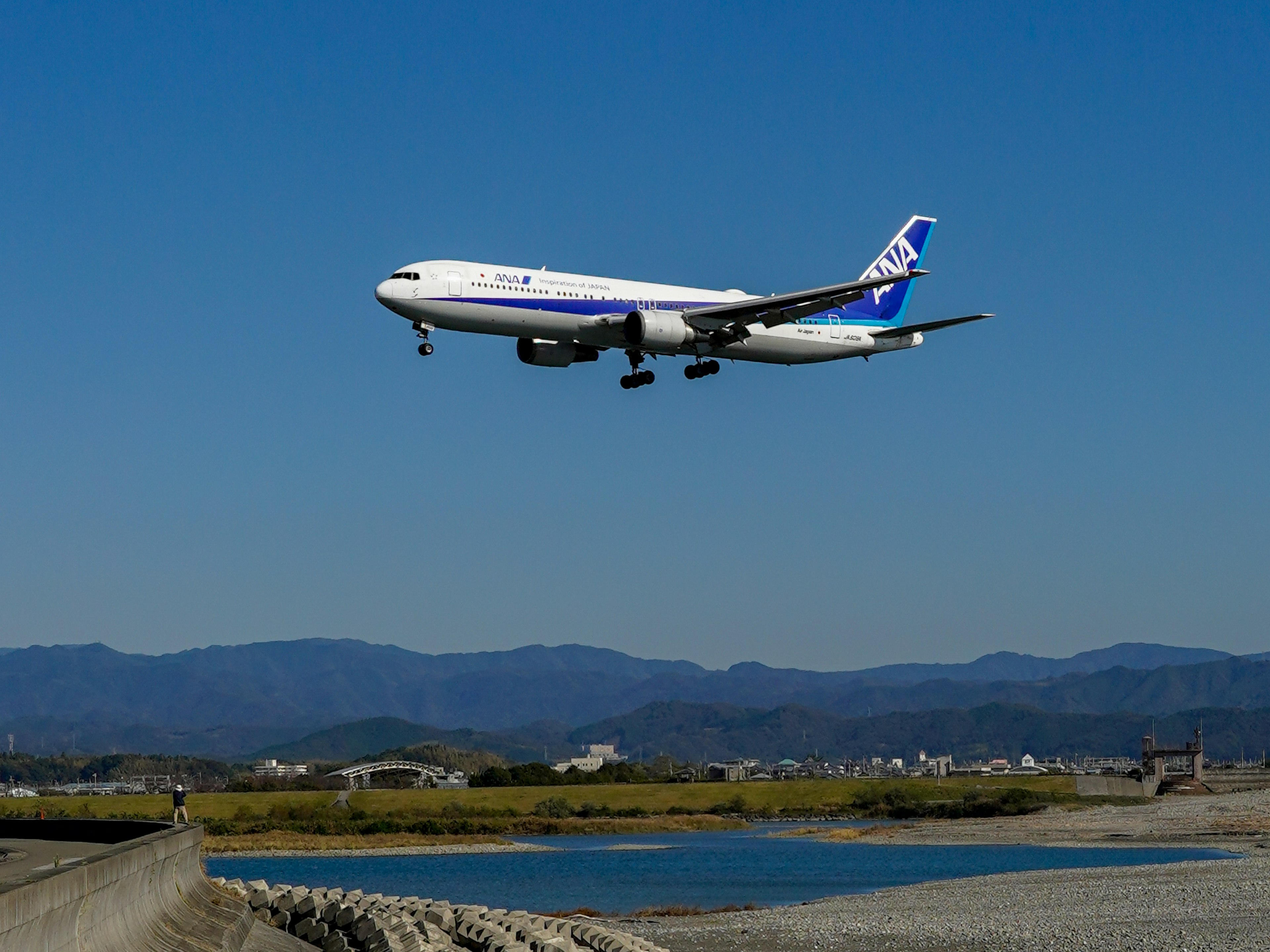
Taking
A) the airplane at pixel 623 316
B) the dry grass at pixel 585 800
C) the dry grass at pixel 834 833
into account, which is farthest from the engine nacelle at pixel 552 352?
the dry grass at pixel 585 800

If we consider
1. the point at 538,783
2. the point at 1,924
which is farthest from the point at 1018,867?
the point at 538,783

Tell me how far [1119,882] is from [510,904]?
20.8 metres

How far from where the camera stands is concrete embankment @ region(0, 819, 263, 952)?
11.0 meters

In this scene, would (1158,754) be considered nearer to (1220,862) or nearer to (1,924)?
(1220,862)

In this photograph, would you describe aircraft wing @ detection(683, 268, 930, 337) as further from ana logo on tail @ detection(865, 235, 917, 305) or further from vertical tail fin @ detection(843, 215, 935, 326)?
ana logo on tail @ detection(865, 235, 917, 305)

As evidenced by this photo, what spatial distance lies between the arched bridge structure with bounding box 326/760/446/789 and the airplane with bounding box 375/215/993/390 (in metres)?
94.9

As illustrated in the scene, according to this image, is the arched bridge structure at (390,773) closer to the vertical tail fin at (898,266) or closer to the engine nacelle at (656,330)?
the vertical tail fin at (898,266)

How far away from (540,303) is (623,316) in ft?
10.0

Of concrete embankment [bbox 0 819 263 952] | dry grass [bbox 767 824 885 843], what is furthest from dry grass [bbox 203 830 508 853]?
concrete embankment [bbox 0 819 263 952]

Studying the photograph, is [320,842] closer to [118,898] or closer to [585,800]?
[585,800]

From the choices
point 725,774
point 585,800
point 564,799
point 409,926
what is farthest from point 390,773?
point 409,926

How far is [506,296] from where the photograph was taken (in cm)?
4638

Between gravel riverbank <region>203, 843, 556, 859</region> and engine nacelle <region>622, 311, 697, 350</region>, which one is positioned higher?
engine nacelle <region>622, 311, 697, 350</region>

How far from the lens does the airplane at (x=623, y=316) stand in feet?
150
